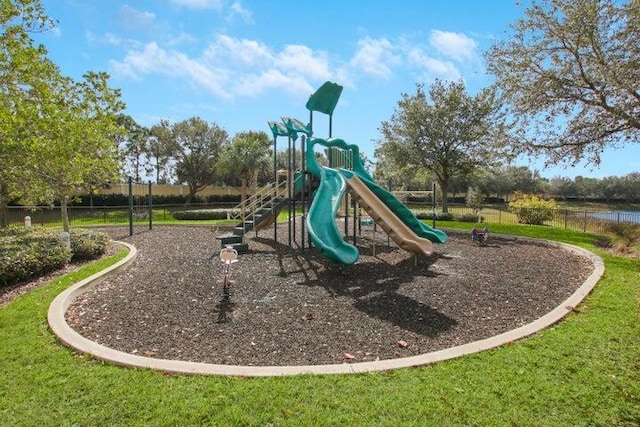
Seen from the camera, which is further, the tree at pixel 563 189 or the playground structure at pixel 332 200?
the tree at pixel 563 189

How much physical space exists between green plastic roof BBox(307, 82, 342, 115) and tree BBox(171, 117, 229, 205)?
30478 millimetres

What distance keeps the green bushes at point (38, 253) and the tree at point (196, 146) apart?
30.4 m

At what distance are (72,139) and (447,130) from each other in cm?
2107

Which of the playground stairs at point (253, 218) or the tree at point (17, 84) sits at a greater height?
the tree at point (17, 84)

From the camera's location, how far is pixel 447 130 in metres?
25.0

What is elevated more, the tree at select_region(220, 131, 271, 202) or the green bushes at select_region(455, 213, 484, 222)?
the tree at select_region(220, 131, 271, 202)

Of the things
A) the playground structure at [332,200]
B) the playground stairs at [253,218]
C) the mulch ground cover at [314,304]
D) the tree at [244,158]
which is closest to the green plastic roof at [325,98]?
the playground structure at [332,200]

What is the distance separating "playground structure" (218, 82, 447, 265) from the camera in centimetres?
906

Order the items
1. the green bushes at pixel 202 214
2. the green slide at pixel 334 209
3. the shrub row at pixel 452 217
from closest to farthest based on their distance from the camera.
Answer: the green slide at pixel 334 209
the shrub row at pixel 452 217
the green bushes at pixel 202 214

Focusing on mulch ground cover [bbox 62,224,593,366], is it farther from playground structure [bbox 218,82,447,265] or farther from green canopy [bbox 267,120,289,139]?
green canopy [bbox 267,120,289,139]

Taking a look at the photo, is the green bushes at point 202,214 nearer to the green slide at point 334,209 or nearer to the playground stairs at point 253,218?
the playground stairs at point 253,218

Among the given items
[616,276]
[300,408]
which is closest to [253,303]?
[300,408]

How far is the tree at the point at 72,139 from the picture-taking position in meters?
10.3

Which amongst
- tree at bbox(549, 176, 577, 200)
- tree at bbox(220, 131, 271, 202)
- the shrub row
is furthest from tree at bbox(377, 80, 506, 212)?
tree at bbox(549, 176, 577, 200)
